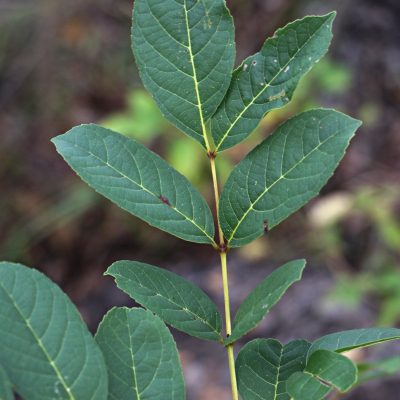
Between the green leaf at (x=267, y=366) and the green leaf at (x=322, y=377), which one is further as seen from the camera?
the green leaf at (x=267, y=366)

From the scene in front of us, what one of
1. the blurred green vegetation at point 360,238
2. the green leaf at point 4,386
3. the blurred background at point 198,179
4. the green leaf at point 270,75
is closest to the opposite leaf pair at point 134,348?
the green leaf at point 4,386

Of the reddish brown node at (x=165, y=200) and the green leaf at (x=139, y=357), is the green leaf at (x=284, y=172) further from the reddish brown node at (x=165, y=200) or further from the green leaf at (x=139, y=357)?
the green leaf at (x=139, y=357)

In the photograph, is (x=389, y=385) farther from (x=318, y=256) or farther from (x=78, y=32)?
(x=78, y=32)

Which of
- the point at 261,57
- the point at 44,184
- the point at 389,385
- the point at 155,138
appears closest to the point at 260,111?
the point at 261,57

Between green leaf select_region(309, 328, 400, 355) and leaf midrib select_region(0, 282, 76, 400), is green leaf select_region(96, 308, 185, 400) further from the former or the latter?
green leaf select_region(309, 328, 400, 355)

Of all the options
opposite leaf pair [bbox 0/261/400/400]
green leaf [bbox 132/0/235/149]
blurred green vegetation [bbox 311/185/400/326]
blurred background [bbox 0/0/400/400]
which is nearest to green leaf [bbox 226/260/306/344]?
opposite leaf pair [bbox 0/261/400/400]

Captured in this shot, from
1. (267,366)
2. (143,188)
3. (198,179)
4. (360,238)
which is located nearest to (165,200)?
(143,188)

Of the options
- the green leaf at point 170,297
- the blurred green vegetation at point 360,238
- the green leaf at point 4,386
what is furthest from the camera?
the blurred green vegetation at point 360,238
